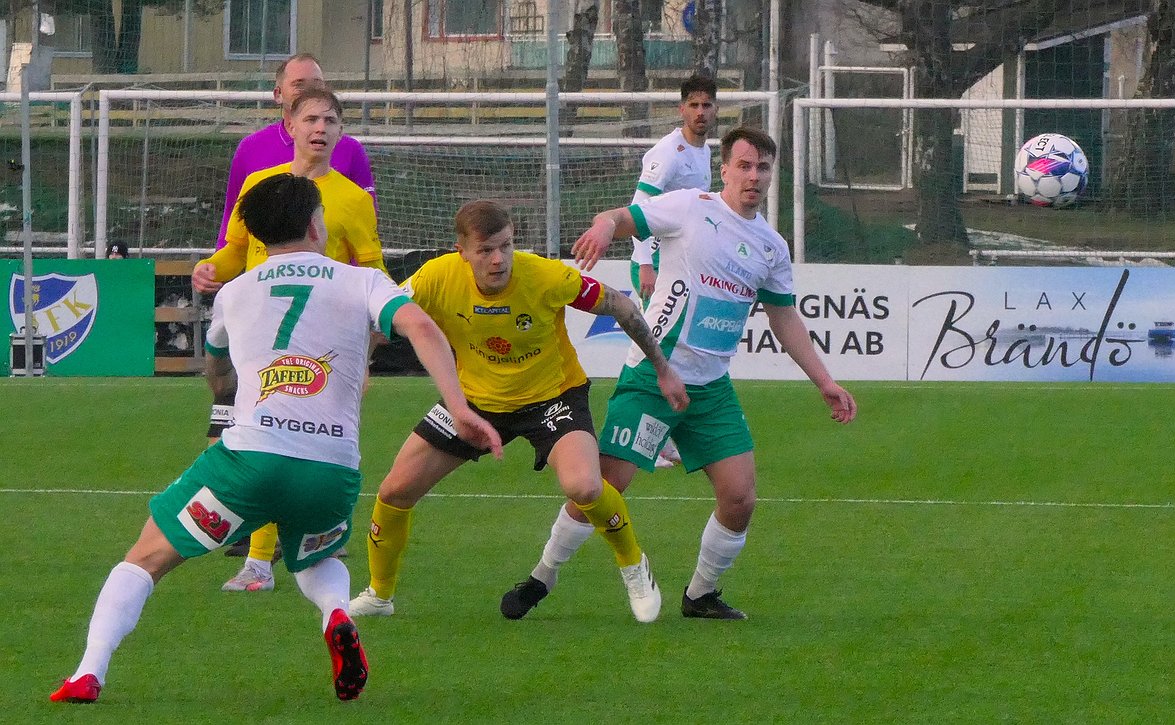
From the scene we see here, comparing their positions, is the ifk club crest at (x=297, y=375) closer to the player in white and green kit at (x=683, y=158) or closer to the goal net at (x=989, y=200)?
the player in white and green kit at (x=683, y=158)

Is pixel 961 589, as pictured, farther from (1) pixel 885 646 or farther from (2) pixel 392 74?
(2) pixel 392 74

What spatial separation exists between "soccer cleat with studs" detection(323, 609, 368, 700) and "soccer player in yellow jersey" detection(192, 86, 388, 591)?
76.6 inches

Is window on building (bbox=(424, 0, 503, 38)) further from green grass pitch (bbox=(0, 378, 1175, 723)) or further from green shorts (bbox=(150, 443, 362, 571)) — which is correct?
green shorts (bbox=(150, 443, 362, 571))

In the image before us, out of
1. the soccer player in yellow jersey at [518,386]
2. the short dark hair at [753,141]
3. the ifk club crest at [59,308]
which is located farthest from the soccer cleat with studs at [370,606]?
the ifk club crest at [59,308]

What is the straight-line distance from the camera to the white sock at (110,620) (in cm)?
443

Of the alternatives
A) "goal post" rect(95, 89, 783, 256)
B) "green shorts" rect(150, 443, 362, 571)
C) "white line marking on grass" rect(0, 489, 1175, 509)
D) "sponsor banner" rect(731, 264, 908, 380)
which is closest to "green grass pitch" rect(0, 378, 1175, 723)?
"white line marking on grass" rect(0, 489, 1175, 509)

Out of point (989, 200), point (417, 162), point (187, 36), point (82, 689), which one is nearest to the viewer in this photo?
point (82, 689)

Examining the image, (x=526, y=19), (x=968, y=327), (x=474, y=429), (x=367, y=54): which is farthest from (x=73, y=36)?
(x=474, y=429)

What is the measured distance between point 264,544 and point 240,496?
6.90 feet

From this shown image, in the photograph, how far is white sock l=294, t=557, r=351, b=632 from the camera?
4.64 meters

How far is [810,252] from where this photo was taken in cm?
1822

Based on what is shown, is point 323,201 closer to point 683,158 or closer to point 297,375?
point 297,375

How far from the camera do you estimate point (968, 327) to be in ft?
46.4

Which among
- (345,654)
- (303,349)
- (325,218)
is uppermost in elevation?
(325,218)
